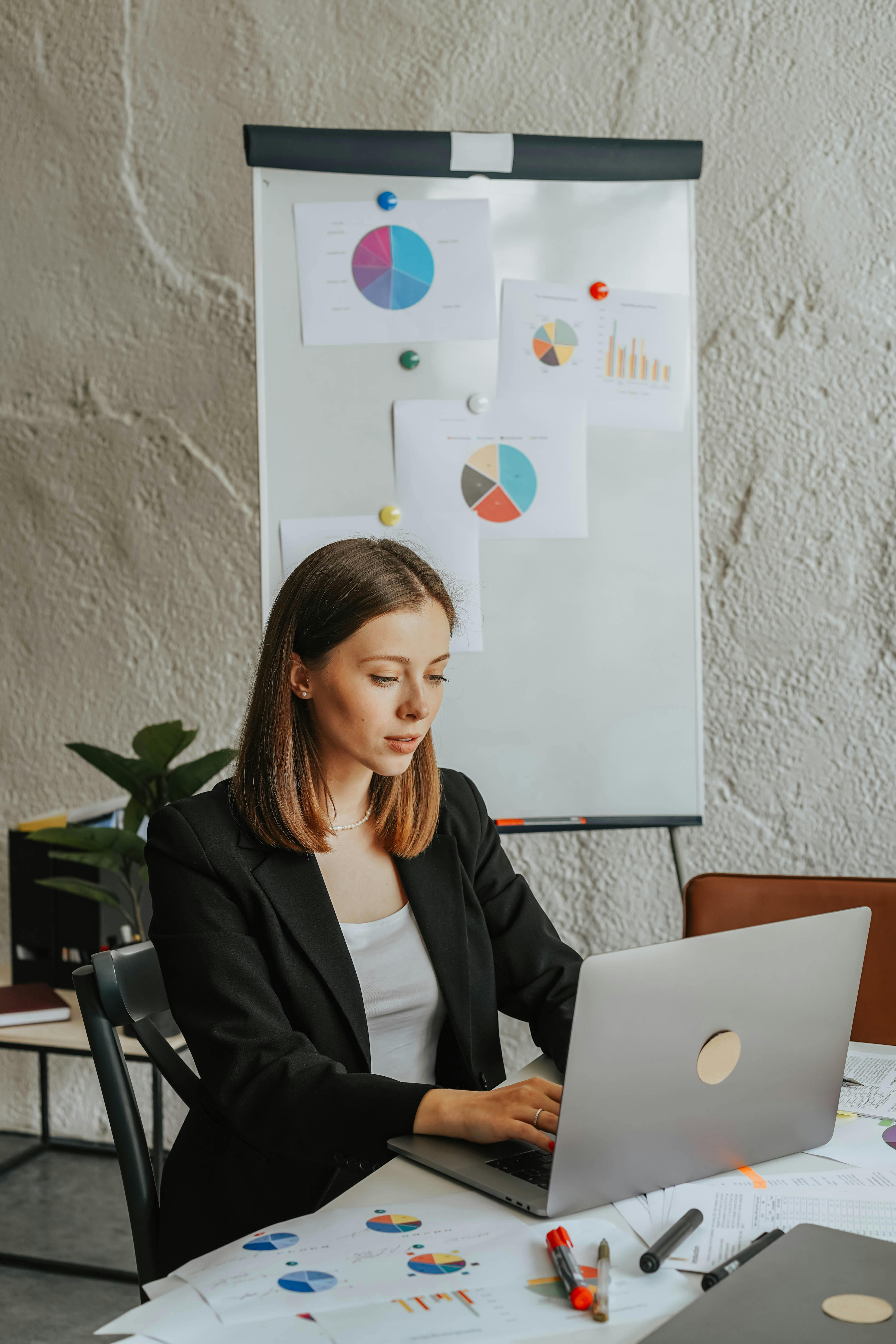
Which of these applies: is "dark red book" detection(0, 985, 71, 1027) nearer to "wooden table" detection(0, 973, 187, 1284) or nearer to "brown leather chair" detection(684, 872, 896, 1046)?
"wooden table" detection(0, 973, 187, 1284)

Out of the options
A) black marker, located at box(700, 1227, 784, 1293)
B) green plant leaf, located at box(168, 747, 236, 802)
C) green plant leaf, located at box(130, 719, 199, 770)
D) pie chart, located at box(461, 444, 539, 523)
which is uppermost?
pie chart, located at box(461, 444, 539, 523)

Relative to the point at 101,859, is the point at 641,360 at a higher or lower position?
higher

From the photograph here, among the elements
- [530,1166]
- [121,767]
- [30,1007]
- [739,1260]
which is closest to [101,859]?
[121,767]

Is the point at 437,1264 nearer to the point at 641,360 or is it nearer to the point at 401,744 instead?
the point at 401,744

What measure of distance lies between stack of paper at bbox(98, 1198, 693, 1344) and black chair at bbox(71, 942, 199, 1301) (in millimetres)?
402

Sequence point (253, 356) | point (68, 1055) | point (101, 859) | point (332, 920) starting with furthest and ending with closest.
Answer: point (253, 356)
point (68, 1055)
point (101, 859)
point (332, 920)

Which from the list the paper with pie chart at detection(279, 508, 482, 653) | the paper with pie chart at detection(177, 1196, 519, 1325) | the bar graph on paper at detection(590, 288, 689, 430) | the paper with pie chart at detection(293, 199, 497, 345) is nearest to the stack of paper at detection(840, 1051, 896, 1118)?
the paper with pie chart at detection(177, 1196, 519, 1325)

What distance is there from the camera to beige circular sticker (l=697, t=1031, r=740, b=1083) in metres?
0.84

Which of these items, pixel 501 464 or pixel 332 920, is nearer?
pixel 332 920

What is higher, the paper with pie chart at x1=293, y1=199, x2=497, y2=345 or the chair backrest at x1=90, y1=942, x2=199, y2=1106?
the paper with pie chart at x1=293, y1=199, x2=497, y2=345

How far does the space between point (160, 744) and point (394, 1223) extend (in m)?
1.44

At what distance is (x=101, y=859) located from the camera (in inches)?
81.3

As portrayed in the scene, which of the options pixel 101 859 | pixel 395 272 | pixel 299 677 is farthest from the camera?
pixel 101 859

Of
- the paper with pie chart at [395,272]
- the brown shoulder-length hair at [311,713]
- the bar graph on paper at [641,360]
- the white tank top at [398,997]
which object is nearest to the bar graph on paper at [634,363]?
the bar graph on paper at [641,360]
